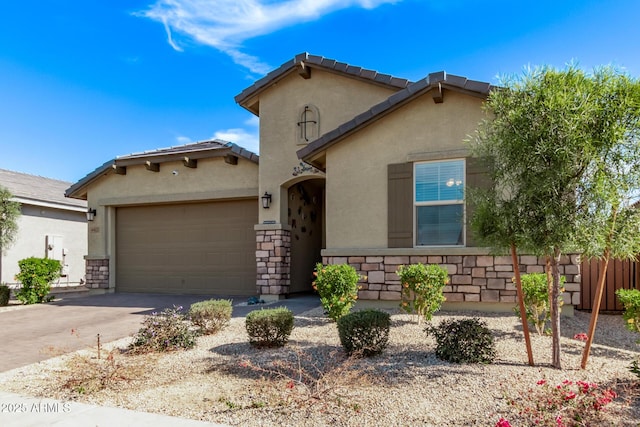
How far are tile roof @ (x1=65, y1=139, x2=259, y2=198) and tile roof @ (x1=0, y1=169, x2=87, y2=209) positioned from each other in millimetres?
3381

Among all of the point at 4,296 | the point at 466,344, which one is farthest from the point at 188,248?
the point at 466,344

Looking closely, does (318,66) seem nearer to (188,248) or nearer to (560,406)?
(188,248)

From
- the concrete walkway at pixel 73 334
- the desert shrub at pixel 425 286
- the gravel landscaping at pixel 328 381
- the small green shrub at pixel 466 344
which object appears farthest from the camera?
the desert shrub at pixel 425 286

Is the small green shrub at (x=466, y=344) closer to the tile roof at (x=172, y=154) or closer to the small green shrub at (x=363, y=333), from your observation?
the small green shrub at (x=363, y=333)

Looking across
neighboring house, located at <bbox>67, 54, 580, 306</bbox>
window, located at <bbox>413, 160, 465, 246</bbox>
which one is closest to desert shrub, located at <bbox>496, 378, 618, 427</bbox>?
neighboring house, located at <bbox>67, 54, 580, 306</bbox>

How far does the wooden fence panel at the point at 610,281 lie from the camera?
9.24m

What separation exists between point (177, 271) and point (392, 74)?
8.21m

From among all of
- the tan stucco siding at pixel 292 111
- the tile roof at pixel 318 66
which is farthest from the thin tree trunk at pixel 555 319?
the tan stucco siding at pixel 292 111

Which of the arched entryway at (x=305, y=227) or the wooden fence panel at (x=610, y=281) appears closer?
the wooden fence panel at (x=610, y=281)

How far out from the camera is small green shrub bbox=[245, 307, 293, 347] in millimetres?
6457

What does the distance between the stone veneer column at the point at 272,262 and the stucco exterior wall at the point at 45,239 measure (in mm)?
9543

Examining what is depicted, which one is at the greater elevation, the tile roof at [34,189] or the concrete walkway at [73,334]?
the tile roof at [34,189]

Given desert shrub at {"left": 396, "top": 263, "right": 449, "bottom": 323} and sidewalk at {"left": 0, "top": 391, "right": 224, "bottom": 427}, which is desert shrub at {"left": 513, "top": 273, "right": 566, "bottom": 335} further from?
sidewalk at {"left": 0, "top": 391, "right": 224, "bottom": 427}

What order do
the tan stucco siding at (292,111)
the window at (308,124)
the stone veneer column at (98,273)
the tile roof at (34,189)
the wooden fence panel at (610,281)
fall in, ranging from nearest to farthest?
the wooden fence panel at (610,281)
the tan stucco siding at (292,111)
the window at (308,124)
the stone veneer column at (98,273)
the tile roof at (34,189)
